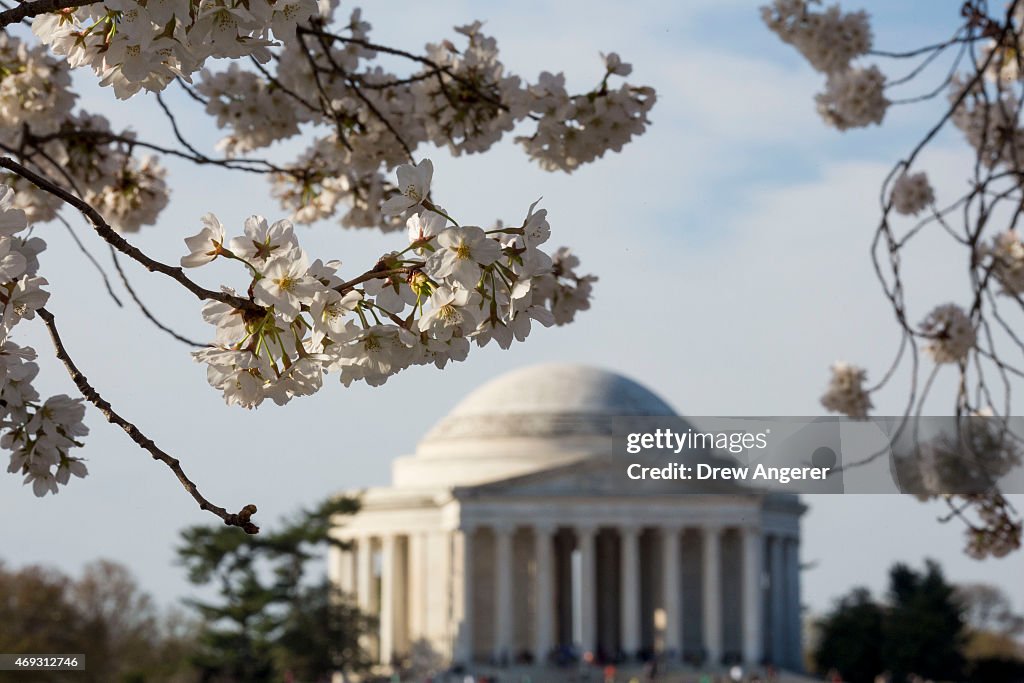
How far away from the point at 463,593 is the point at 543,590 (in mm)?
4001

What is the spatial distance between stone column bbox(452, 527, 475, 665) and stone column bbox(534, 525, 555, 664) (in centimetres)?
331

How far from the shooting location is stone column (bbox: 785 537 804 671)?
9562 centimetres

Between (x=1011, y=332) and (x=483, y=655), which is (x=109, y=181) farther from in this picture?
(x=483, y=655)

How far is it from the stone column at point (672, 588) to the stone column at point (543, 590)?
18.7 feet

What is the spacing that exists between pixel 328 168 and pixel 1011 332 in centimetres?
446

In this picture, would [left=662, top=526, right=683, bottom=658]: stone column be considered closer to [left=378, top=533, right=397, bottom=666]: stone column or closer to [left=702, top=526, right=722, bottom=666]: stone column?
[left=702, top=526, right=722, bottom=666]: stone column

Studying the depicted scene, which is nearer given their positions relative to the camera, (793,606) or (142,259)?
(142,259)

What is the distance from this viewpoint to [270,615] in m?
79.2

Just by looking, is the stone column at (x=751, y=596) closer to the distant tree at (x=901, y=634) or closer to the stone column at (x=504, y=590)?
the distant tree at (x=901, y=634)

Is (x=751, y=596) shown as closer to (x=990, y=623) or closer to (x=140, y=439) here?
(x=990, y=623)

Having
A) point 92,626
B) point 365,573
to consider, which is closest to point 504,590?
point 365,573

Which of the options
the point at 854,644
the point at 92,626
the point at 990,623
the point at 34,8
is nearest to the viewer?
the point at 34,8

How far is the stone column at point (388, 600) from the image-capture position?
94188mm

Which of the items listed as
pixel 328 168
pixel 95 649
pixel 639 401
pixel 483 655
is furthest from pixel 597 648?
pixel 328 168
